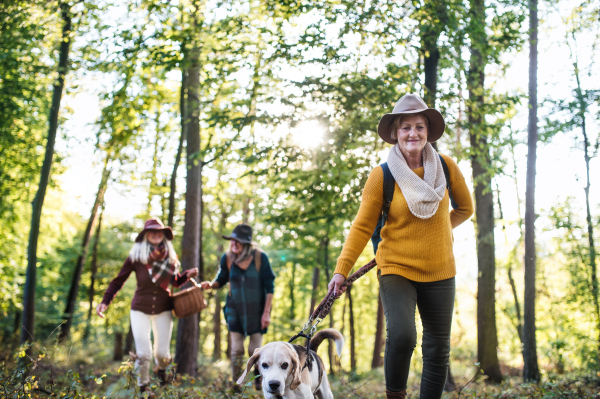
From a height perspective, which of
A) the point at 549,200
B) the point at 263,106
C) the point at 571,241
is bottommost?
the point at 571,241

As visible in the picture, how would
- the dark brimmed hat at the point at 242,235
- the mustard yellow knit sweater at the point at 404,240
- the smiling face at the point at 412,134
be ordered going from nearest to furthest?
1. the mustard yellow knit sweater at the point at 404,240
2. the smiling face at the point at 412,134
3. the dark brimmed hat at the point at 242,235

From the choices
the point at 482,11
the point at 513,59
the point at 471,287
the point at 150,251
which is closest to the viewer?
the point at 150,251

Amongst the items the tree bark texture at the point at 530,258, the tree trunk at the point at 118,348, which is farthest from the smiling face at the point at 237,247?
the tree trunk at the point at 118,348

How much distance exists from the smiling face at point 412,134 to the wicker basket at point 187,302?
3797 mm

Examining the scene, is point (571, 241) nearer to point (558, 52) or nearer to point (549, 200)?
point (549, 200)

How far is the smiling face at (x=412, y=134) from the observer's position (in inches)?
132

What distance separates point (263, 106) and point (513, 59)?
11.5 metres

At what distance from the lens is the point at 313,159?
8250 mm

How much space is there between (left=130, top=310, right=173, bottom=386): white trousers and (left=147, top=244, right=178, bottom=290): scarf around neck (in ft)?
1.40

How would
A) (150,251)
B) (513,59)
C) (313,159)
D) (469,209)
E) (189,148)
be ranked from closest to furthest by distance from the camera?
(469,209) → (150,251) → (313,159) → (189,148) → (513,59)

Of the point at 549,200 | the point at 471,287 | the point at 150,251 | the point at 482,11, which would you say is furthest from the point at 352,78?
the point at 471,287

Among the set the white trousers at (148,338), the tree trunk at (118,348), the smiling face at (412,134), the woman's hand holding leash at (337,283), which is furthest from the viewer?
Result: the tree trunk at (118,348)

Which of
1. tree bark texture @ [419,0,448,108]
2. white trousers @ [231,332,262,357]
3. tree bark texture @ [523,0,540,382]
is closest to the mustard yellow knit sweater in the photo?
white trousers @ [231,332,262,357]

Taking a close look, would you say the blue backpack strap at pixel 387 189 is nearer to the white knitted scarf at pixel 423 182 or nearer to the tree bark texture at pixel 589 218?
the white knitted scarf at pixel 423 182
